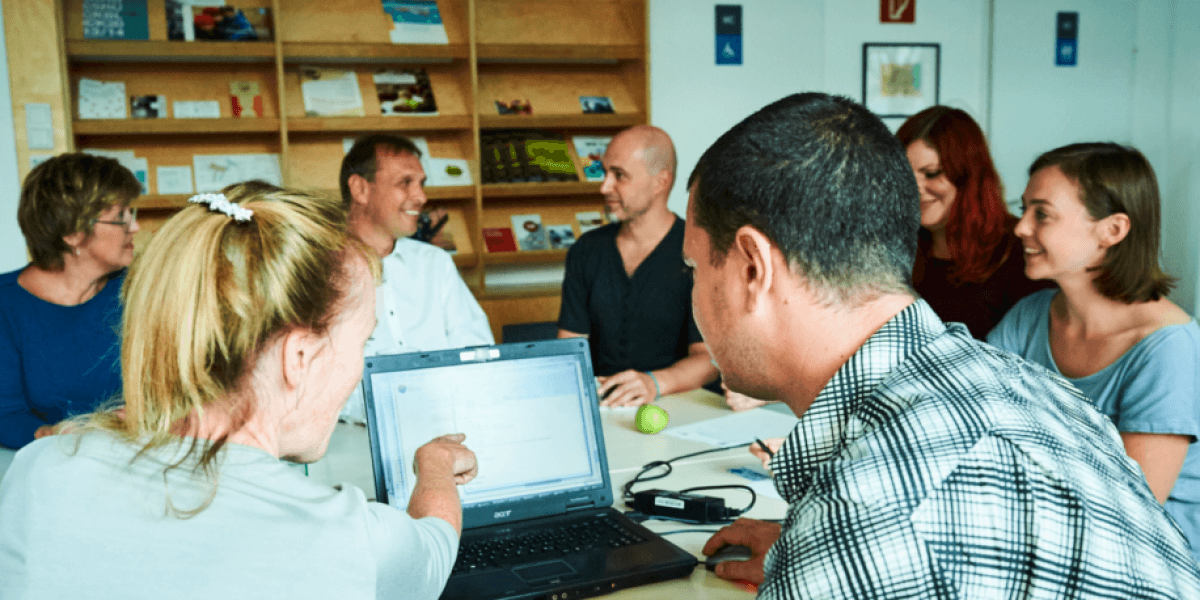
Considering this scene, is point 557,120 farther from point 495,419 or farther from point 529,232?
point 495,419

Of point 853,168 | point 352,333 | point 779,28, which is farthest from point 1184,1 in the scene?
point 352,333

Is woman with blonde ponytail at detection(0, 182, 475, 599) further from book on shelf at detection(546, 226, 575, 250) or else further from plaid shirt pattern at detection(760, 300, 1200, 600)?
book on shelf at detection(546, 226, 575, 250)

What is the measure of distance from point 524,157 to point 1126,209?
2.98 metres

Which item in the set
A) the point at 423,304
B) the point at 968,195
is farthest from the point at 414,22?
the point at 968,195

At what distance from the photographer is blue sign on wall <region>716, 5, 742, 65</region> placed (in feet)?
15.1

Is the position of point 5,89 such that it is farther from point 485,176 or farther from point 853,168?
point 853,168

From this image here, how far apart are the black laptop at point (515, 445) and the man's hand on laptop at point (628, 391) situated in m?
0.68

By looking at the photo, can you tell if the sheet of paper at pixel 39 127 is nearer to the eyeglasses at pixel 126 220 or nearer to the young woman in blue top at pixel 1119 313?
the eyeglasses at pixel 126 220

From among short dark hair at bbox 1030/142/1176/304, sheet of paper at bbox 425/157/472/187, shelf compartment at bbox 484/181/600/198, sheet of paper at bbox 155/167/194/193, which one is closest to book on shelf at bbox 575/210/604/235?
shelf compartment at bbox 484/181/600/198

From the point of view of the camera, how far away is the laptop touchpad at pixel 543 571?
120cm

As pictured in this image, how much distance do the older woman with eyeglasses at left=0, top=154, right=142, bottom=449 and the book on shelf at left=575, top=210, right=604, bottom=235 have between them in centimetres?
244

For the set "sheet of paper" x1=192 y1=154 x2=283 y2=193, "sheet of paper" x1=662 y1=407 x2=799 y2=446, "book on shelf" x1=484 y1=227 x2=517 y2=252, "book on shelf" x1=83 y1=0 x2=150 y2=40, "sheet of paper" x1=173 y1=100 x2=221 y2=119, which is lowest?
"sheet of paper" x1=662 y1=407 x2=799 y2=446

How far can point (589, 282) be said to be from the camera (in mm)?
3107

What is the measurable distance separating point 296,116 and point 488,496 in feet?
9.96
